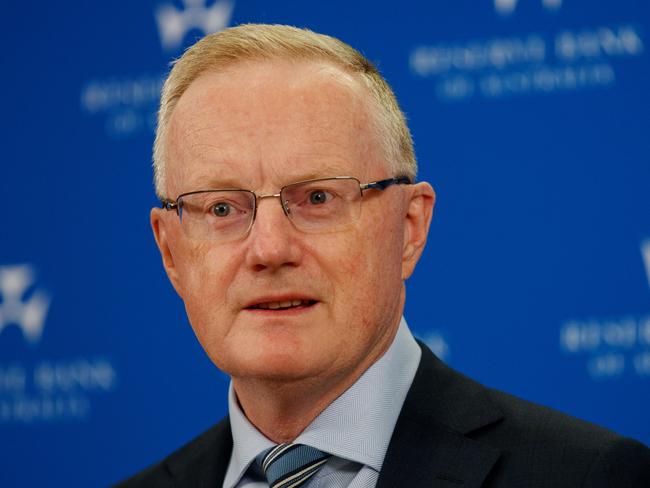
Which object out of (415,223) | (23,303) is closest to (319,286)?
(415,223)

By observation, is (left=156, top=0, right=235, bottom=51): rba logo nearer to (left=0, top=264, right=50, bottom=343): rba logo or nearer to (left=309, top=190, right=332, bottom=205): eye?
(left=0, top=264, right=50, bottom=343): rba logo

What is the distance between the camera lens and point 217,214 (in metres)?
2.41

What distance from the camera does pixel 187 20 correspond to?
13.8 feet

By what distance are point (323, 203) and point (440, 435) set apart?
60 centimetres

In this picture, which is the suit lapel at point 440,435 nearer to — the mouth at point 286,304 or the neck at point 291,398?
the neck at point 291,398

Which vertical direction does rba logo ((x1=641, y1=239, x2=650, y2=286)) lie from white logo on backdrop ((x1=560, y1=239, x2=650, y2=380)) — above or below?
above

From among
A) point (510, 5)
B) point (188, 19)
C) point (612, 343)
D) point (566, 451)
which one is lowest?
point (612, 343)

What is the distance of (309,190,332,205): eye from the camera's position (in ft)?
7.75

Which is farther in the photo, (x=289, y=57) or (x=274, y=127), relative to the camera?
(x=289, y=57)

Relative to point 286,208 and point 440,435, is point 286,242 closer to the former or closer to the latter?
point 286,208

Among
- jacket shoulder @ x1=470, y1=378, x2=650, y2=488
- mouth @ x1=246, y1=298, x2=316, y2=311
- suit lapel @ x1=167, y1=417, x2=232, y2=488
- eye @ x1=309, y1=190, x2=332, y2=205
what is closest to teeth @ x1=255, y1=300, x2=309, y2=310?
mouth @ x1=246, y1=298, x2=316, y2=311

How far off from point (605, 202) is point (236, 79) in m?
1.75

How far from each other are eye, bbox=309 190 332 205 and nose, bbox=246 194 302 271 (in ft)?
0.28

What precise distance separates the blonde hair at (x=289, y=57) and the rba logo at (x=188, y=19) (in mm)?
1592
